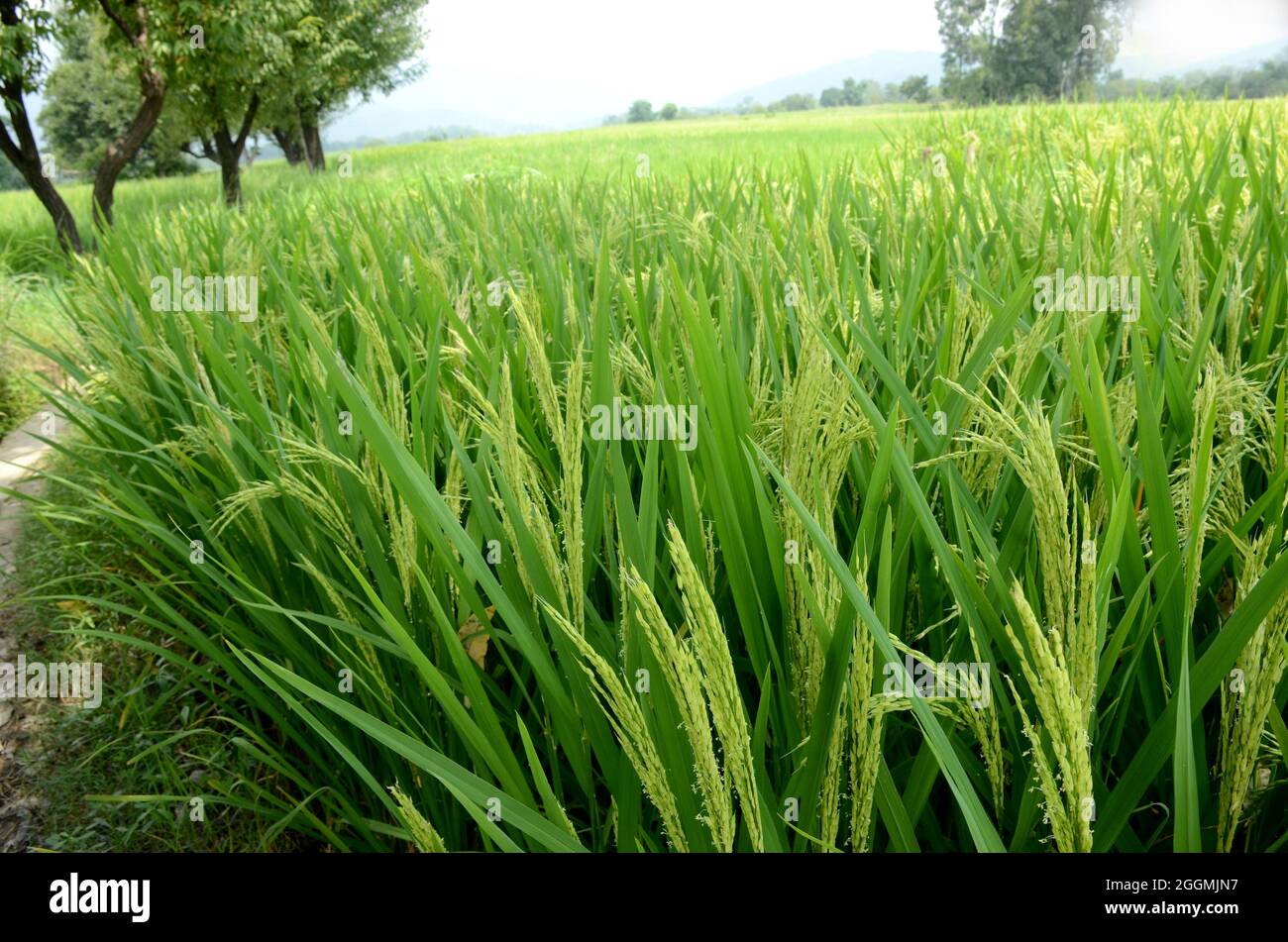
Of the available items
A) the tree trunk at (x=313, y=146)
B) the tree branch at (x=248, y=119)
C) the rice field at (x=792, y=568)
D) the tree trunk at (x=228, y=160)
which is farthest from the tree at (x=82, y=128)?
the rice field at (x=792, y=568)

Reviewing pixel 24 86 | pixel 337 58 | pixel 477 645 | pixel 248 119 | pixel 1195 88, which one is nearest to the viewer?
pixel 477 645

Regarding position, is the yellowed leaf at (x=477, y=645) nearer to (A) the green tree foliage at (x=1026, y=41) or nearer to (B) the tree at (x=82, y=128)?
(A) the green tree foliage at (x=1026, y=41)

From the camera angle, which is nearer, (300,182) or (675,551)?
(675,551)

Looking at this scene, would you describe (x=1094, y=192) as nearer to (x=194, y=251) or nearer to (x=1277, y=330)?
(x=1277, y=330)

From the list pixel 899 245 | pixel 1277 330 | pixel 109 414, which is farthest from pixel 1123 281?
pixel 109 414

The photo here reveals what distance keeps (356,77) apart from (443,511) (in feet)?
72.1

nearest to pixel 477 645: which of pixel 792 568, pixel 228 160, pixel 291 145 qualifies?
pixel 792 568

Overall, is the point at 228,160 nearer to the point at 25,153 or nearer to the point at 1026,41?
the point at 25,153

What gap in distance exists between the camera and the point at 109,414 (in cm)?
240

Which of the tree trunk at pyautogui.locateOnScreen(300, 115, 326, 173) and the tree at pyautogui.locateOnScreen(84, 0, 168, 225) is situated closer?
the tree at pyautogui.locateOnScreen(84, 0, 168, 225)

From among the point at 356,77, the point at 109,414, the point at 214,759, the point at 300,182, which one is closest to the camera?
the point at 214,759

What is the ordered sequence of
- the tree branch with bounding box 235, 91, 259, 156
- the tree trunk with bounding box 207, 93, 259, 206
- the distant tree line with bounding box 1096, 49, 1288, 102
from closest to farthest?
the distant tree line with bounding box 1096, 49, 1288, 102
the tree trunk with bounding box 207, 93, 259, 206
the tree branch with bounding box 235, 91, 259, 156

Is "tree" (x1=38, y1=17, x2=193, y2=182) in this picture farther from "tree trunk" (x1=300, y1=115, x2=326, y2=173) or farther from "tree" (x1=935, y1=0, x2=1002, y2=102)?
"tree" (x1=935, y1=0, x2=1002, y2=102)

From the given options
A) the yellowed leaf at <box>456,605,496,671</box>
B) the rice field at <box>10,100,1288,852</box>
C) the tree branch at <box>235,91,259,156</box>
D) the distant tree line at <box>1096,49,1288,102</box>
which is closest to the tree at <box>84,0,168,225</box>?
the tree branch at <box>235,91,259,156</box>
